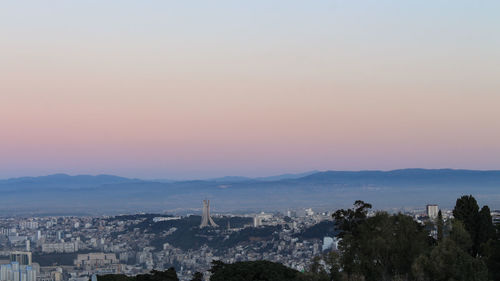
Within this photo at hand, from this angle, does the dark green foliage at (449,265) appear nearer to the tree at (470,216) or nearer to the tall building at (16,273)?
the tree at (470,216)

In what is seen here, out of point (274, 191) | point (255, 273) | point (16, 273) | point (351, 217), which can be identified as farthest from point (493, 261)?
point (274, 191)

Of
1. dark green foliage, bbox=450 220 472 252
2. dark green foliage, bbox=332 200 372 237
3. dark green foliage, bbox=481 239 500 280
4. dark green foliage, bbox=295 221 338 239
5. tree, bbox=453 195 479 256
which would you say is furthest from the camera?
dark green foliage, bbox=295 221 338 239

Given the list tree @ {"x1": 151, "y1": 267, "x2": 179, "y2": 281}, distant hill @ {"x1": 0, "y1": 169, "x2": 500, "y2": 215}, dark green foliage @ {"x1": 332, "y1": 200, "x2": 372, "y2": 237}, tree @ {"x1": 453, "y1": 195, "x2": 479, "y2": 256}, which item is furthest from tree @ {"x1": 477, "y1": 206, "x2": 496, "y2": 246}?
distant hill @ {"x1": 0, "y1": 169, "x2": 500, "y2": 215}

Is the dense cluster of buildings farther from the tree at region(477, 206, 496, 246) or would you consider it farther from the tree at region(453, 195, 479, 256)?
the tree at region(477, 206, 496, 246)

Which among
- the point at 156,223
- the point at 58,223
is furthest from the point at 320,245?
the point at 58,223

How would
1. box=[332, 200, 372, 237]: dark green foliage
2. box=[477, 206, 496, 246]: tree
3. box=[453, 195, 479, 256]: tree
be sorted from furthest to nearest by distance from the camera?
box=[453, 195, 479, 256]: tree
box=[477, 206, 496, 246]: tree
box=[332, 200, 372, 237]: dark green foliage

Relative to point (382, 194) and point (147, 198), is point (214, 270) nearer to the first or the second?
point (382, 194)

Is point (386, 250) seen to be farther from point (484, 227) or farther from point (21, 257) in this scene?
point (21, 257)

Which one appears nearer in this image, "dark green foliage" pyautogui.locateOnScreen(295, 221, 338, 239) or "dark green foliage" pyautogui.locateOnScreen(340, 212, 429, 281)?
"dark green foliage" pyautogui.locateOnScreen(340, 212, 429, 281)

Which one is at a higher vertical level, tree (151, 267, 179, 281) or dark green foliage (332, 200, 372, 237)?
dark green foliage (332, 200, 372, 237)
